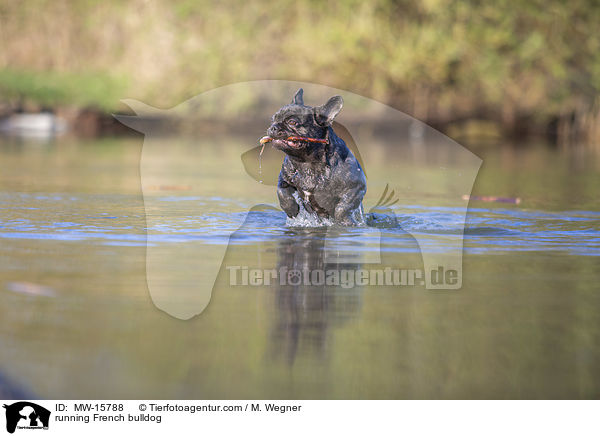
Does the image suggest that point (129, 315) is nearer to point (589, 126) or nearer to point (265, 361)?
point (265, 361)

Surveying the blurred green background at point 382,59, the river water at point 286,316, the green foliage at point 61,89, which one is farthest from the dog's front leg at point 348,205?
the green foliage at point 61,89

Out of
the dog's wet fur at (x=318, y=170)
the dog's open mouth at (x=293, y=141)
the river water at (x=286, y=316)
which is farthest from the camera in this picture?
the dog's wet fur at (x=318, y=170)

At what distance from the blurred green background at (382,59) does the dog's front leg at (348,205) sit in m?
27.2

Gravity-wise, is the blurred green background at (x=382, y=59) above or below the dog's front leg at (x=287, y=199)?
above

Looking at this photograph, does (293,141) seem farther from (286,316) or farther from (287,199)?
(286,316)

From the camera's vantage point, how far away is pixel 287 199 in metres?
9.53

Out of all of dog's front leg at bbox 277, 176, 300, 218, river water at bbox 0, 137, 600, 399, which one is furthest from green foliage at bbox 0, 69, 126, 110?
dog's front leg at bbox 277, 176, 300, 218

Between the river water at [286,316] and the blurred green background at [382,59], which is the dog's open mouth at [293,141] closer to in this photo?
the river water at [286,316]

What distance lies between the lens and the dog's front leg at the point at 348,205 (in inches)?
371
